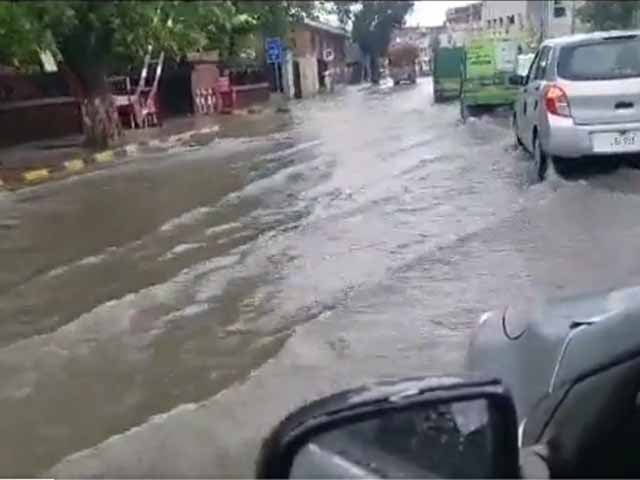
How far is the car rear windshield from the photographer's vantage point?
12055 millimetres

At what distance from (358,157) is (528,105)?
15.9ft

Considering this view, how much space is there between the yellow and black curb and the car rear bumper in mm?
8278

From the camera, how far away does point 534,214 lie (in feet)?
36.1

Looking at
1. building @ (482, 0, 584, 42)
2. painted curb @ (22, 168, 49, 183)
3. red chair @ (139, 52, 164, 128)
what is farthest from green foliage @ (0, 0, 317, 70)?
red chair @ (139, 52, 164, 128)

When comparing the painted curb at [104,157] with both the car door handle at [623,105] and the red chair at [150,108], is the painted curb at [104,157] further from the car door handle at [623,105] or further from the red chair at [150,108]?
the car door handle at [623,105]

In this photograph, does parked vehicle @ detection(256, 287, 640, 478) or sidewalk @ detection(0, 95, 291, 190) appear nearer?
parked vehicle @ detection(256, 287, 640, 478)

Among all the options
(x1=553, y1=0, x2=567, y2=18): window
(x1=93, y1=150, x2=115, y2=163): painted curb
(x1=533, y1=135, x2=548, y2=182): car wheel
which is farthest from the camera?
(x1=553, y1=0, x2=567, y2=18): window

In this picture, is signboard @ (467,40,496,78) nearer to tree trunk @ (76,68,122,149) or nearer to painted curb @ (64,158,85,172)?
tree trunk @ (76,68,122,149)

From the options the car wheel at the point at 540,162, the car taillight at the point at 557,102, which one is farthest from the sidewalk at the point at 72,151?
the car taillight at the point at 557,102

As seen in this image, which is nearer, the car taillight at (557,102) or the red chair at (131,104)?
the car taillight at (557,102)

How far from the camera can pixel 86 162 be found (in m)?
19.1

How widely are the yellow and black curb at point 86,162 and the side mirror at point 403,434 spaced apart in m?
14.6

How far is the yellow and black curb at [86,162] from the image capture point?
1686 centimetres

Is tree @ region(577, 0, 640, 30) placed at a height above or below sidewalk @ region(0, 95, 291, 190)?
above
